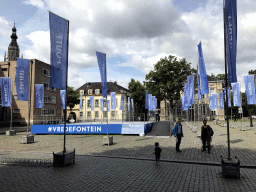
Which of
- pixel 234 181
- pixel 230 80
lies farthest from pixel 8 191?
pixel 230 80

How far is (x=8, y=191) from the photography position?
16.9 feet

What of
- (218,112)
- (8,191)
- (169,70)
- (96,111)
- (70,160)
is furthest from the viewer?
(96,111)

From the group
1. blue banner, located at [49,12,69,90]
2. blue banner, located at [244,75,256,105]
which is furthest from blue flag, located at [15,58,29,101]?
blue banner, located at [244,75,256,105]

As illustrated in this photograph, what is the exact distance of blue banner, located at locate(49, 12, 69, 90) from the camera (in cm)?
822

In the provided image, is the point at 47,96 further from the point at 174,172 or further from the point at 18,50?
the point at 18,50

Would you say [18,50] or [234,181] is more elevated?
[18,50]

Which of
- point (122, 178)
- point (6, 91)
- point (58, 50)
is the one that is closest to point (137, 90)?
point (6, 91)

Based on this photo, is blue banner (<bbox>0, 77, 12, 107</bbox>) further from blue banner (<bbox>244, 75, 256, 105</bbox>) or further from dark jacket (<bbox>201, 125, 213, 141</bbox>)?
blue banner (<bbox>244, 75, 256, 105</bbox>)

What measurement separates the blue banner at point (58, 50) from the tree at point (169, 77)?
33.3m

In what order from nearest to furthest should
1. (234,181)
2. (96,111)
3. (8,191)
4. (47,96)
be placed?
(8,191), (234,181), (47,96), (96,111)

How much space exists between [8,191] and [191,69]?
136 feet

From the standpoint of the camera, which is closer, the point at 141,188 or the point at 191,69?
the point at 141,188

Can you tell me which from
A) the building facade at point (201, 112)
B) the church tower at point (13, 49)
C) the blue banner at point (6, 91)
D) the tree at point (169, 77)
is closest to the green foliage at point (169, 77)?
the tree at point (169, 77)

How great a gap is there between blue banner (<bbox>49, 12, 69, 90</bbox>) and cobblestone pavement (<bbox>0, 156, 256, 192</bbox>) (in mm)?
3682
